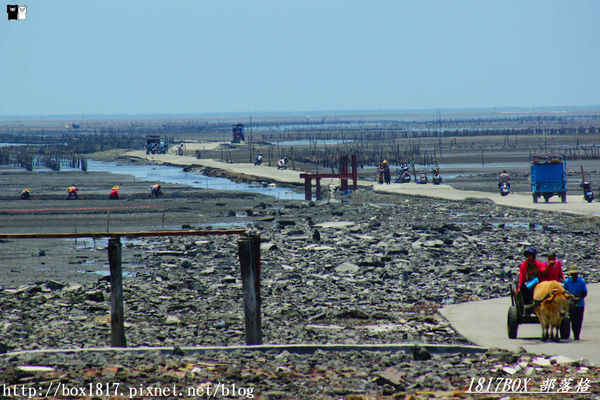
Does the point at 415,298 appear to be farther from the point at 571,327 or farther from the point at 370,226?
the point at 370,226

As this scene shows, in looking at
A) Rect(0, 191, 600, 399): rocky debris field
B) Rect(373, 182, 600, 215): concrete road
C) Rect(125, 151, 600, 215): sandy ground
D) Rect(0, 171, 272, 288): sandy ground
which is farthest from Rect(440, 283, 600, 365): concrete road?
Rect(125, 151, 600, 215): sandy ground

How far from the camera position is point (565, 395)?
400 inches

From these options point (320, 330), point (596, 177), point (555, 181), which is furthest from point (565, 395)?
point (596, 177)

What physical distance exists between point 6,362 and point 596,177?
5491cm

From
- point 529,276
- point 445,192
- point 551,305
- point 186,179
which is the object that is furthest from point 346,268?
point 186,179

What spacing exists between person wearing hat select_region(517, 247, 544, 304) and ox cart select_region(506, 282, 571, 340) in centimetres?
14

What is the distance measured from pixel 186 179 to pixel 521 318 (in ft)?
184

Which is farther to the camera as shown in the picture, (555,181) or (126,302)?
(555,181)

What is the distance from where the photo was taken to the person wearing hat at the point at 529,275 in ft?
46.3

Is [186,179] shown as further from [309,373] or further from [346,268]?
[309,373]

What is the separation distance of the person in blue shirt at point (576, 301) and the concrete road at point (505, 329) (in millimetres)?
238

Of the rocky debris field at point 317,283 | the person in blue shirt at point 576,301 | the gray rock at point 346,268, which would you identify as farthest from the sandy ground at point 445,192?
the person in blue shirt at point 576,301

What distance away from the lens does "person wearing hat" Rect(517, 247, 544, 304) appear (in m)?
14.1

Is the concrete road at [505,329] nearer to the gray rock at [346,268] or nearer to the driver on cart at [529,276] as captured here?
the driver on cart at [529,276]
